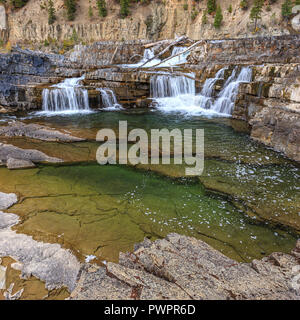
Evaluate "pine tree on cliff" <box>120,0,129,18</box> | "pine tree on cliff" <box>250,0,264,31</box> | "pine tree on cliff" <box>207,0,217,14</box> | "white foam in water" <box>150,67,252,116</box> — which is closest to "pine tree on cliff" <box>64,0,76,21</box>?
"pine tree on cliff" <box>120,0,129,18</box>

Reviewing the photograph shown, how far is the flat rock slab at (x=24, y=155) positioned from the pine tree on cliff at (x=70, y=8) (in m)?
47.5

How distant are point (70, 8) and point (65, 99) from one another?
39456 millimetres

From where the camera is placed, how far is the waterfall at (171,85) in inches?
637

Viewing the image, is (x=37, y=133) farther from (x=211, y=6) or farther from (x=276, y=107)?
(x=211, y=6)

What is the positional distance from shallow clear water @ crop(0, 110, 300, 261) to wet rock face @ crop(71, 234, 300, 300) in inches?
35.8

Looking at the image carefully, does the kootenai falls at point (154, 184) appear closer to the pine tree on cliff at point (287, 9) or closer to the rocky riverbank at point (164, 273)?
the rocky riverbank at point (164, 273)

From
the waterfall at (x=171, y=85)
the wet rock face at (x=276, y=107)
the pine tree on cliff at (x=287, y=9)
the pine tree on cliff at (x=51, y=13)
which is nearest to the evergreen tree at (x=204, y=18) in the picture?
the pine tree on cliff at (x=287, y=9)

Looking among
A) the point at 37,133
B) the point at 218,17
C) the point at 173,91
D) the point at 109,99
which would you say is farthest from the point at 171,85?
the point at 218,17

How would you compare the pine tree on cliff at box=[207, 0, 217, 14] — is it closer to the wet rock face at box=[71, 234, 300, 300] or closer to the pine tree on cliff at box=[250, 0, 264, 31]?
the pine tree on cliff at box=[250, 0, 264, 31]

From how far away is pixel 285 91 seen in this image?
8883 mm

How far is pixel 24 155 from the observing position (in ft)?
23.6

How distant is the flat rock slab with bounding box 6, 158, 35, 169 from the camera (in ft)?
21.8
